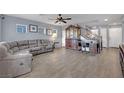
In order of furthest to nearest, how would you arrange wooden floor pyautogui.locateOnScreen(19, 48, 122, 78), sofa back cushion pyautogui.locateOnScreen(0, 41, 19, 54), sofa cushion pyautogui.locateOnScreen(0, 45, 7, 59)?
sofa back cushion pyautogui.locateOnScreen(0, 41, 19, 54)
wooden floor pyautogui.locateOnScreen(19, 48, 122, 78)
sofa cushion pyautogui.locateOnScreen(0, 45, 7, 59)

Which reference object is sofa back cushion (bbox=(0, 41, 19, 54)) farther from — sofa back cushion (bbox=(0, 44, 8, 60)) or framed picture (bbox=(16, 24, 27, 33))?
framed picture (bbox=(16, 24, 27, 33))

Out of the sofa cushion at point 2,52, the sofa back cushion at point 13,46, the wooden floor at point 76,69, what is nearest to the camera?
the sofa cushion at point 2,52

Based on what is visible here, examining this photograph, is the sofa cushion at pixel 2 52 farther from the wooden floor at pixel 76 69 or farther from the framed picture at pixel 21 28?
the wooden floor at pixel 76 69

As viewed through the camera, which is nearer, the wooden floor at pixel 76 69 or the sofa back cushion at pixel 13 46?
the wooden floor at pixel 76 69

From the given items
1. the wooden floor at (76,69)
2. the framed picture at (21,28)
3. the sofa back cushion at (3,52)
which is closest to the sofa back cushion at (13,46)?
the sofa back cushion at (3,52)

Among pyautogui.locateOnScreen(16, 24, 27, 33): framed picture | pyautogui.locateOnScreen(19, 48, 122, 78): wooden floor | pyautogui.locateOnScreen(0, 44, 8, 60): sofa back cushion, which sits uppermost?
pyautogui.locateOnScreen(16, 24, 27, 33): framed picture

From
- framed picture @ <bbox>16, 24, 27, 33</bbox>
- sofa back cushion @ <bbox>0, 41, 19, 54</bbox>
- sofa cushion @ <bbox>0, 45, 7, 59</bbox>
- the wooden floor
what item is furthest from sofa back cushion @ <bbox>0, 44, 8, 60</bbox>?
the wooden floor

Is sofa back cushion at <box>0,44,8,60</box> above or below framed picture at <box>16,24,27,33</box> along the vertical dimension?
below

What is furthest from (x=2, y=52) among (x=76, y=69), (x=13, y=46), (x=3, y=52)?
(x=76, y=69)

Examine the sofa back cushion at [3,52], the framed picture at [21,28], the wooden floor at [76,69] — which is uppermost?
the framed picture at [21,28]
